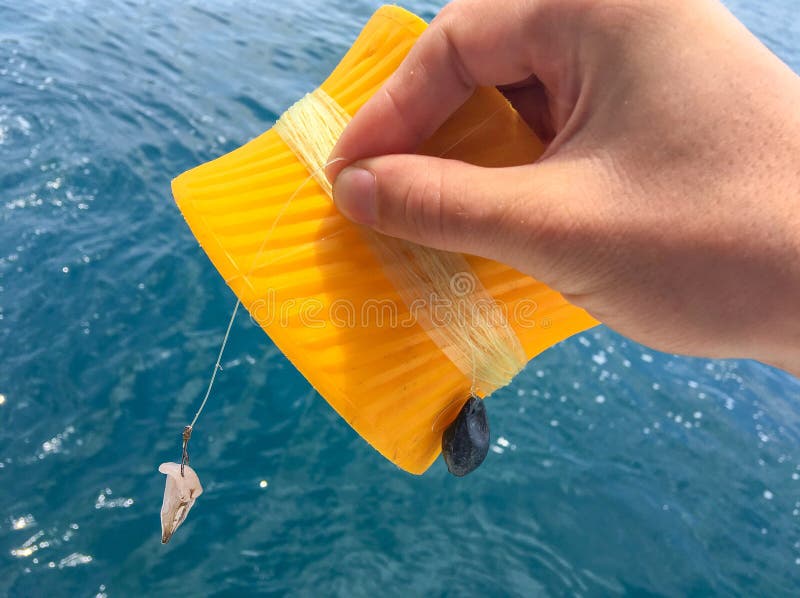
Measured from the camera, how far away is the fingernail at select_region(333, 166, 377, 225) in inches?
45.0

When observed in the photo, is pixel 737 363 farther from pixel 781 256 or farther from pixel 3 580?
pixel 3 580

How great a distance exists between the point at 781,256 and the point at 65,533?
2.30 meters

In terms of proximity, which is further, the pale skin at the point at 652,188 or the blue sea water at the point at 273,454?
the blue sea water at the point at 273,454

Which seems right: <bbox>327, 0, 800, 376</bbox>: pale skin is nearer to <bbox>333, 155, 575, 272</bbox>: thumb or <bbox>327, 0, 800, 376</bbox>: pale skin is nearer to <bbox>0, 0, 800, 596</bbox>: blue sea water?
<bbox>333, 155, 575, 272</bbox>: thumb

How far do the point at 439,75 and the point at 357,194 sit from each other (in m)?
0.31

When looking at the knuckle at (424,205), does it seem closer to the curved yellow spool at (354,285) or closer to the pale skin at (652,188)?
the pale skin at (652,188)

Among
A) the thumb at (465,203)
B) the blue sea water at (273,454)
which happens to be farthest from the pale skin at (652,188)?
the blue sea water at (273,454)

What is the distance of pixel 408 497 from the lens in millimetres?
2355

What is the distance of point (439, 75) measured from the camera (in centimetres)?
121

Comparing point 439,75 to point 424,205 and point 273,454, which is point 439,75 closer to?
point 424,205

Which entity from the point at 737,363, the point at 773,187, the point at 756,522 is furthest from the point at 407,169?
the point at 737,363

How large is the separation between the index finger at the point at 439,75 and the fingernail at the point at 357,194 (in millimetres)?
74

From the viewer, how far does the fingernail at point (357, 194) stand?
45.0 inches

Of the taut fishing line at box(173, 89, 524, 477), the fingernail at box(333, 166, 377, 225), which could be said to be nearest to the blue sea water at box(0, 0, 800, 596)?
the taut fishing line at box(173, 89, 524, 477)
